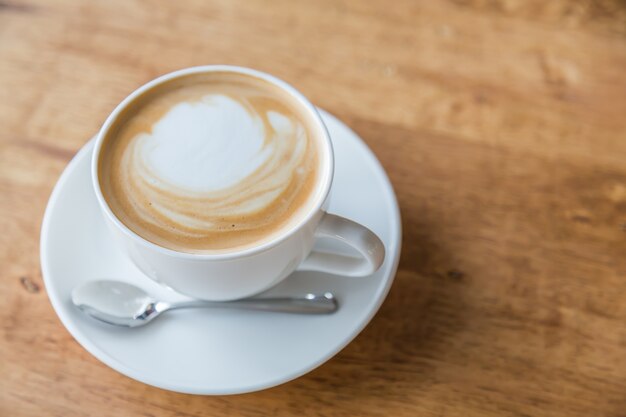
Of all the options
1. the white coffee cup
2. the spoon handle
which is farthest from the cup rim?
the spoon handle

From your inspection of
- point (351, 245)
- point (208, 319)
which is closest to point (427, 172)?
point (351, 245)

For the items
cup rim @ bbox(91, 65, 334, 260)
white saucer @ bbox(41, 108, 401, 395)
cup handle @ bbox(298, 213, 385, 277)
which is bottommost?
white saucer @ bbox(41, 108, 401, 395)

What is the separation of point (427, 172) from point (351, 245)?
291mm

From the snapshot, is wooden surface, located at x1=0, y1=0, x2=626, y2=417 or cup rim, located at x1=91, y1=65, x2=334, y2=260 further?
wooden surface, located at x1=0, y1=0, x2=626, y2=417

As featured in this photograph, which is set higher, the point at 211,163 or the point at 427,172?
the point at 211,163

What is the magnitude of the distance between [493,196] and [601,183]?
170 millimetres

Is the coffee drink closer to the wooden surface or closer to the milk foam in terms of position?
the milk foam

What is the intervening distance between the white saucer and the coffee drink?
12 centimetres

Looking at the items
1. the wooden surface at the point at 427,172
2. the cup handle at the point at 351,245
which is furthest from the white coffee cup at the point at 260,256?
the wooden surface at the point at 427,172

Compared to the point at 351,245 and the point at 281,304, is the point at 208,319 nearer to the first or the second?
the point at 281,304

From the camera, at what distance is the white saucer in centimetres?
70

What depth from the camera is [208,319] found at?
76 centimetres

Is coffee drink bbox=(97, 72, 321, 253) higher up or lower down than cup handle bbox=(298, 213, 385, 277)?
higher up

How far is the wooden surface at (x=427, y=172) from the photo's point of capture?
0.77 m
